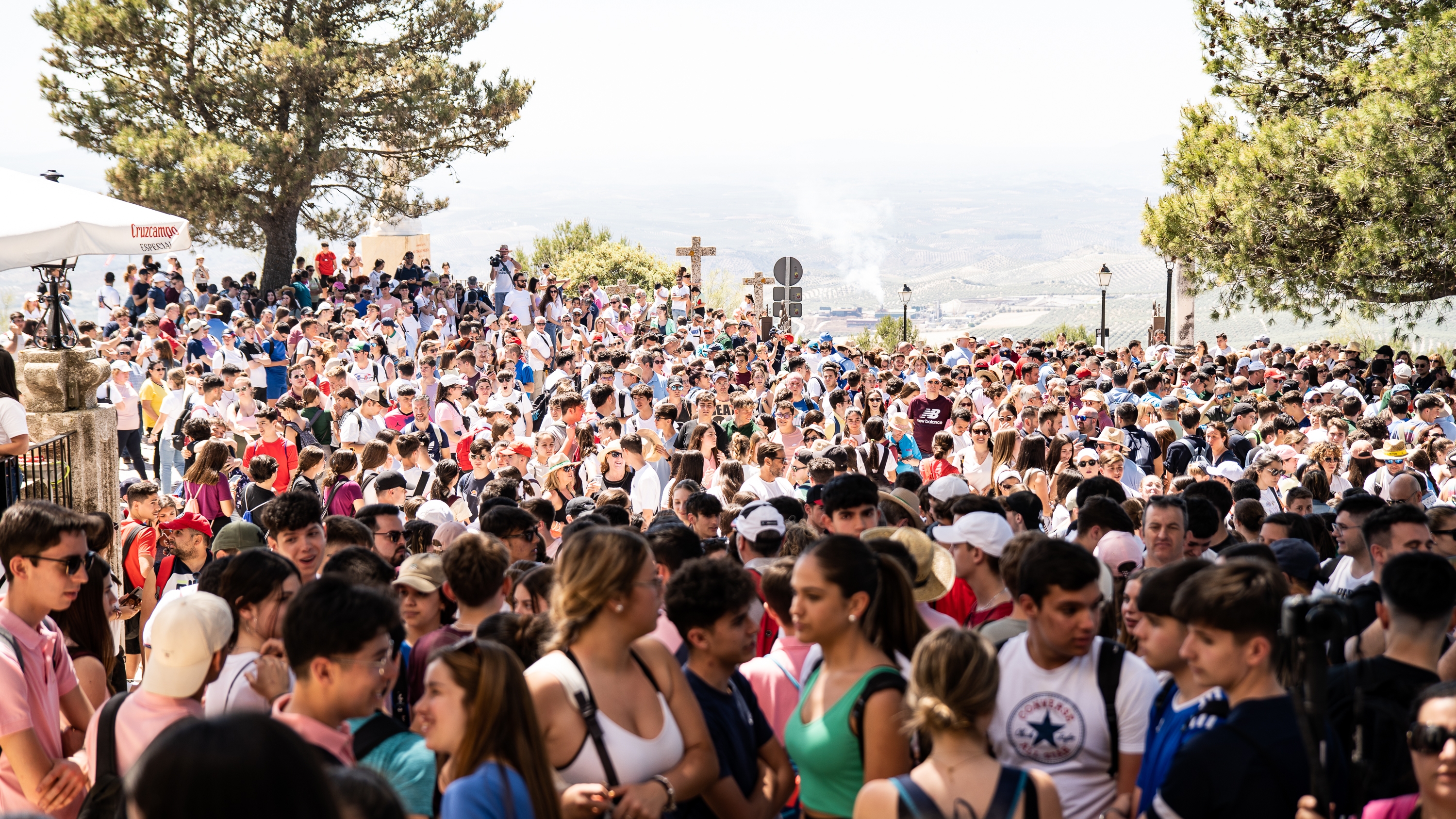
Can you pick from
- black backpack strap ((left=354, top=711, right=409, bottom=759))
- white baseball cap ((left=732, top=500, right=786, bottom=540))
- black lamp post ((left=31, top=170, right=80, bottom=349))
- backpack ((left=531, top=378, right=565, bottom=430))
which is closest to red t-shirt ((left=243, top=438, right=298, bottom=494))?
black lamp post ((left=31, top=170, right=80, bottom=349))

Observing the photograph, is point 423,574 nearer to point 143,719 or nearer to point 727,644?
point 143,719

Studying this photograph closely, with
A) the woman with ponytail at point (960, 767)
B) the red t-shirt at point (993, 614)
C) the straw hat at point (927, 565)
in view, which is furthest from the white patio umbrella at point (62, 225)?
the woman with ponytail at point (960, 767)

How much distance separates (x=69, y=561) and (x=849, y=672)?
3.00 metres

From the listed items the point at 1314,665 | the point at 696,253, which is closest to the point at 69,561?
the point at 1314,665

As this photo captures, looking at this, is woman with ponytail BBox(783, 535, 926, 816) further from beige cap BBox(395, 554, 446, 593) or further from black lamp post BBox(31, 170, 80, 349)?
black lamp post BBox(31, 170, 80, 349)

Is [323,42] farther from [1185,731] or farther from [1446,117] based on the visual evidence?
[1185,731]

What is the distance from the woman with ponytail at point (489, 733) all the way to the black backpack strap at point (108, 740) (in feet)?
4.56

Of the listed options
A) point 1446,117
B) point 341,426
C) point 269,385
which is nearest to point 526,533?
point 341,426

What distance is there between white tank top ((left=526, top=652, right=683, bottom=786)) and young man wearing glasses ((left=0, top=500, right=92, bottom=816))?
187cm

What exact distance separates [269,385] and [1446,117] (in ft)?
55.8

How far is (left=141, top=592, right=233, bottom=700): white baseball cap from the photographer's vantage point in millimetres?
3754

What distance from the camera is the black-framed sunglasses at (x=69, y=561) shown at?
4.50 meters

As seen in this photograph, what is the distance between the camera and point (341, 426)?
10.9m

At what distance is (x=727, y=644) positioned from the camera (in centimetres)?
391
